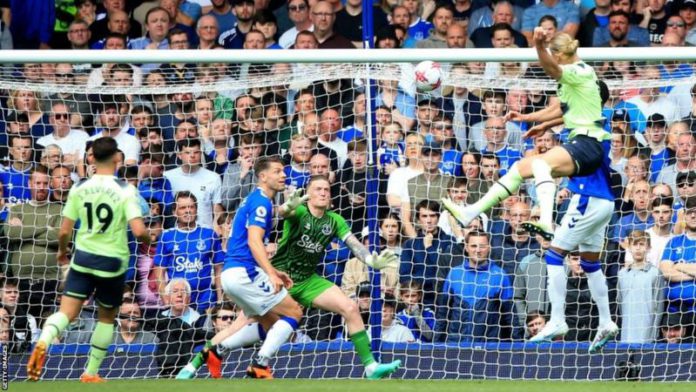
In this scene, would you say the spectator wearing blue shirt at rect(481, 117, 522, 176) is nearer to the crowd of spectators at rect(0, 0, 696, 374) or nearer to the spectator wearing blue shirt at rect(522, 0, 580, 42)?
the crowd of spectators at rect(0, 0, 696, 374)

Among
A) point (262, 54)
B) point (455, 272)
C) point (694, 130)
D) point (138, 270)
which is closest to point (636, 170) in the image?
point (694, 130)

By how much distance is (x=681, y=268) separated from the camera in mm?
13328

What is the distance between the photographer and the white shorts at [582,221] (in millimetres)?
11625

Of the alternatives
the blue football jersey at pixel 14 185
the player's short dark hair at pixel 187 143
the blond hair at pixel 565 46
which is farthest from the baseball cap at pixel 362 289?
the blond hair at pixel 565 46

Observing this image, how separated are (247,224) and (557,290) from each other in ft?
8.86

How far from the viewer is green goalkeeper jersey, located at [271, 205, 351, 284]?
12.8 metres

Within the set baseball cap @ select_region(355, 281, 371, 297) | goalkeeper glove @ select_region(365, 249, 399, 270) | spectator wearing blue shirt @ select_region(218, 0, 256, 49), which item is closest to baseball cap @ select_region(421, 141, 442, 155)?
baseball cap @ select_region(355, 281, 371, 297)

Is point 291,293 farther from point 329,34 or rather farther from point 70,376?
point 329,34

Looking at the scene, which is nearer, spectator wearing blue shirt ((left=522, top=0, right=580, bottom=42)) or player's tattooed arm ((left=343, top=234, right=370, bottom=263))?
player's tattooed arm ((left=343, top=234, right=370, bottom=263))

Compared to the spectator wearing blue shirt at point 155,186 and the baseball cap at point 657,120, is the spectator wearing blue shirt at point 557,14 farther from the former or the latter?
the spectator wearing blue shirt at point 155,186

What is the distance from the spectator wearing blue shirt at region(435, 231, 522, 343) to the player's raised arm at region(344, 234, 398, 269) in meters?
1.32

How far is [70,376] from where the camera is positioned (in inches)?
538

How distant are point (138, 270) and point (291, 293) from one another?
1.98 meters

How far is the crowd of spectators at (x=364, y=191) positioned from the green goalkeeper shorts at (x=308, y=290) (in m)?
0.95
